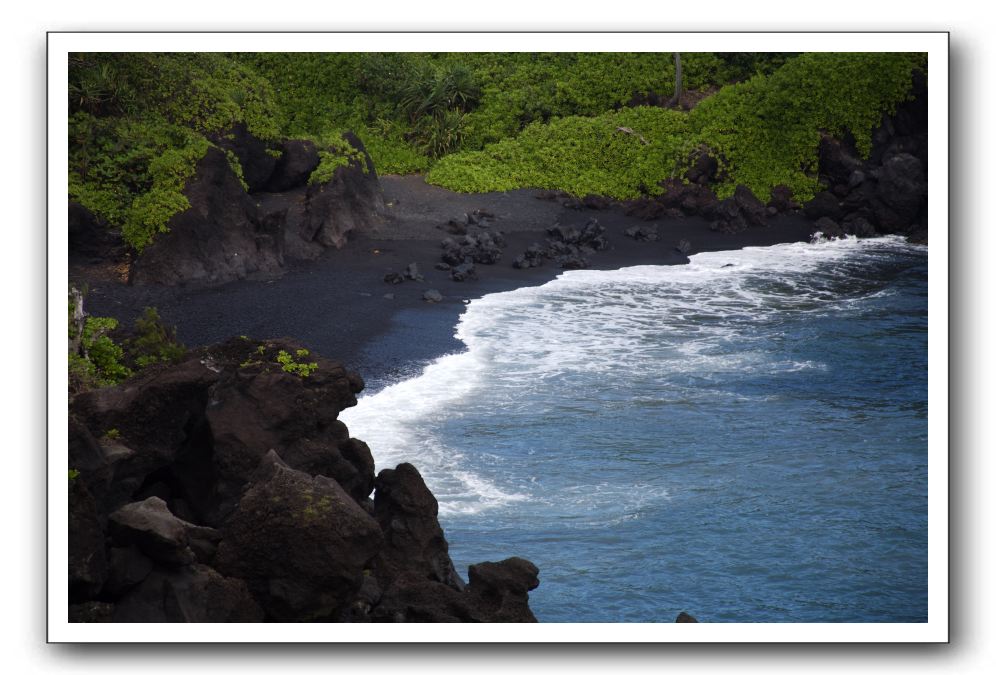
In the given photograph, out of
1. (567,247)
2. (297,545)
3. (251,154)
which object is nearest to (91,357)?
(297,545)

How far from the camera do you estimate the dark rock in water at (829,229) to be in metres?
26.1

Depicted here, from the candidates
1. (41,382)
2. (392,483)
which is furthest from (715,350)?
(41,382)

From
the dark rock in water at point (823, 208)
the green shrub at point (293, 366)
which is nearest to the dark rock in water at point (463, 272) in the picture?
the dark rock in water at point (823, 208)

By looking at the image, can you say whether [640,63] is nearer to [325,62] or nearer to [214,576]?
[325,62]

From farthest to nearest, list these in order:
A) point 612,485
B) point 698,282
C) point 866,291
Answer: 1. point 698,282
2. point 866,291
3. point 612,485

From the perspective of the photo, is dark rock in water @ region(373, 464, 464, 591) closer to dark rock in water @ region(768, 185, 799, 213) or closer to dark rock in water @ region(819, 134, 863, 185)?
dark rock in water @ region(768, 185, 799, 213)

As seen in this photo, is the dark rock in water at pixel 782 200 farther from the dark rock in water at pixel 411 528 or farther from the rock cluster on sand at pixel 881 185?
the dark rock in water at pixel 411 528

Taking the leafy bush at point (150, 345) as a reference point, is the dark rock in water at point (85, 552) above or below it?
below

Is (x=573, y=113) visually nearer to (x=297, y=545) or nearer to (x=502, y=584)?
(x=502, y=584)

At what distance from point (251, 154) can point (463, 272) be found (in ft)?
17.1

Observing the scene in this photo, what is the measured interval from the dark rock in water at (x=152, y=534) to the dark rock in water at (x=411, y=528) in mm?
2000

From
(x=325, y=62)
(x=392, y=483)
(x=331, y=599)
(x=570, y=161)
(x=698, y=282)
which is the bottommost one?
(x=331, y=599)

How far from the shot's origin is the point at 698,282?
22688mm

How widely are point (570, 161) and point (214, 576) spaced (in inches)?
885
